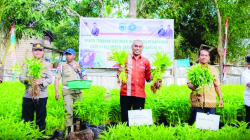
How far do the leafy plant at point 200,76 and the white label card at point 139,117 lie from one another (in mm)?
750

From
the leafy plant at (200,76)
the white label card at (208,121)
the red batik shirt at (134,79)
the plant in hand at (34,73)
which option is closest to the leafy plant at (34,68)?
the plant in hand at (34,73)

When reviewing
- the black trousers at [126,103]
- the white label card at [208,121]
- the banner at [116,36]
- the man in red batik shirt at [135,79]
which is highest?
the banner at [116,36]

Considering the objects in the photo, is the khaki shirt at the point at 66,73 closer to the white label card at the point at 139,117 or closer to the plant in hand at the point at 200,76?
the white label card at the point at 139,117

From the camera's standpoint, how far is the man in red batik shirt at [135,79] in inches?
165

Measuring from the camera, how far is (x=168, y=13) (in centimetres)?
1202

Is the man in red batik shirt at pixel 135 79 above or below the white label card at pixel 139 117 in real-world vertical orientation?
above

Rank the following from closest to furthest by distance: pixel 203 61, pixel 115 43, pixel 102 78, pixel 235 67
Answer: pixel 203 61 → pixel 115 43 → pixel 102 78 → pixel 235 67

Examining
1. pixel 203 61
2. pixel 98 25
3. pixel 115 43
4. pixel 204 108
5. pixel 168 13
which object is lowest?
pixel 204 108

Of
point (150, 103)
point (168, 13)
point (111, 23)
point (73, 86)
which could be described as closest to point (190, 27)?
point (168, 13)

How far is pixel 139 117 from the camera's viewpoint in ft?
12.0

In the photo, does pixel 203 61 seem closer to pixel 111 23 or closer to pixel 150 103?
pixel 150 103

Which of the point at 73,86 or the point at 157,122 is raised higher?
the point at 73,86

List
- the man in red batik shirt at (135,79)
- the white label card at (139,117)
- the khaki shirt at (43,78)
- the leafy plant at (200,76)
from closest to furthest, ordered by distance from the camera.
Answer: the white label card at (139,117) → the leafy plant at (200,76) → the man in red batik shirt at (135,79) → the khaki shirt at (43,78)

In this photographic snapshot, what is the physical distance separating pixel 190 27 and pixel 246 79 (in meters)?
12.2
